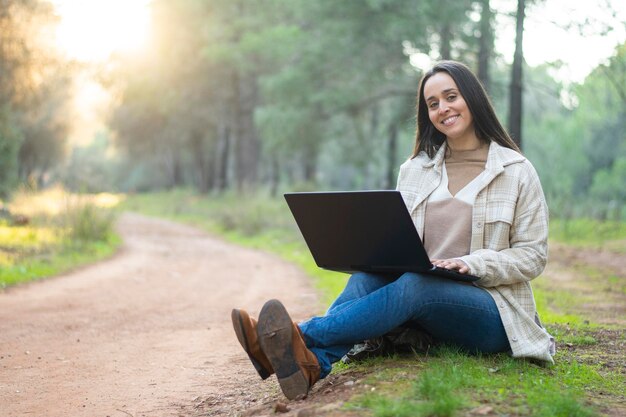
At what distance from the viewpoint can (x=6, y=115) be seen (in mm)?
16891

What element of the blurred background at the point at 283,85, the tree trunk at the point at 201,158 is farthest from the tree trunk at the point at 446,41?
the tree trunk at the point at 201,158

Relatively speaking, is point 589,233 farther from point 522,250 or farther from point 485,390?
point 485,390

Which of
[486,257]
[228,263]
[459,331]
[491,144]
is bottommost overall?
[228,263]

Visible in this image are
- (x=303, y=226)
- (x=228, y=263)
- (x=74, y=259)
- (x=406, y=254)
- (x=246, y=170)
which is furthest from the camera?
(x=246, y=170)

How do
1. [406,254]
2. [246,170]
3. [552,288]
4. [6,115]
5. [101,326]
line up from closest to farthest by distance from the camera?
Result: 1. [406,254]
2. [101,326]
3. [552,288]
4. [6,115]
5. [246,170]

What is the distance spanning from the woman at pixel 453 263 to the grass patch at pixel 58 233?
7.66 meters

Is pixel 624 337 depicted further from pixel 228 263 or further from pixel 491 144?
pixel 228 263

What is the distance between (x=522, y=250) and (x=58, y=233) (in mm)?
11119

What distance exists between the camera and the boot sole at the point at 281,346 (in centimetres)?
349

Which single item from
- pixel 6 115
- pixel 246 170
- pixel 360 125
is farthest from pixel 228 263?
pixel 246 170

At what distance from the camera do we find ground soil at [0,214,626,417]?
406 cm

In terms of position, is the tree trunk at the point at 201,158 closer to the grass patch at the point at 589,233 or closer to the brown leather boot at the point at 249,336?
the grass patch at the point at 589,233

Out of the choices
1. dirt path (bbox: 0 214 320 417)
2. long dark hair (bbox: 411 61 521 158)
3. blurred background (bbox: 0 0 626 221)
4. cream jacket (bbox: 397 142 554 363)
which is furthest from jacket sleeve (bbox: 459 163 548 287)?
blurred background (bbox: 0 0 626 221)

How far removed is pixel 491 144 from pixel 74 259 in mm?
9215
